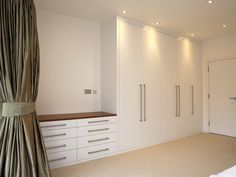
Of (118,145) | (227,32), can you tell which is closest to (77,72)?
(118,145)

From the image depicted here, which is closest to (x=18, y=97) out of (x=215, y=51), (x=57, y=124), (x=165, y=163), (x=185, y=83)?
(x=57, y=124)

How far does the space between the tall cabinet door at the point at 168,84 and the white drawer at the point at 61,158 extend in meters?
2.08

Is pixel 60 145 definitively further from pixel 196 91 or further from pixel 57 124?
pixel 196 91

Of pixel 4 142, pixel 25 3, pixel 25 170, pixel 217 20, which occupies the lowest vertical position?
pixel 25 170

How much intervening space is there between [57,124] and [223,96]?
13.6 feet

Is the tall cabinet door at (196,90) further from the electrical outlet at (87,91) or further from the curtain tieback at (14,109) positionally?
the curtain tieback at (14,109)

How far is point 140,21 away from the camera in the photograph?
370 centimetres

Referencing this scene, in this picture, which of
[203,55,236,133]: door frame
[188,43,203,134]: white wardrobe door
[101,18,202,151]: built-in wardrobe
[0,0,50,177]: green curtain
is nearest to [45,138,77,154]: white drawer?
[0,0,50,177]: green curtain

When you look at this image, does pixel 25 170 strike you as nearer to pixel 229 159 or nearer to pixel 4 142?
pixel 4 142

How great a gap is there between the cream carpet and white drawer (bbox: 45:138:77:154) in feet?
0.92

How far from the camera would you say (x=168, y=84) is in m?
4.23

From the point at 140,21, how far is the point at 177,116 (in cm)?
235

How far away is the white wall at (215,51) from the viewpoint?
4.54 m

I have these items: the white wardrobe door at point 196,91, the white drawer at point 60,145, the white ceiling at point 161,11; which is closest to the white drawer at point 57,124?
the white drawer at point 60,145
